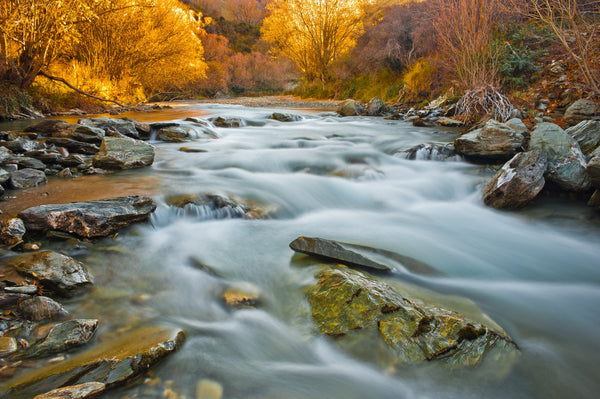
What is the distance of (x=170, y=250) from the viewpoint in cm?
267

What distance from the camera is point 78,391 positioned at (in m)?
1.25

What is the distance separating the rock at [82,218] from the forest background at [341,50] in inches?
122

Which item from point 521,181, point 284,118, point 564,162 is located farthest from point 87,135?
point 564,162

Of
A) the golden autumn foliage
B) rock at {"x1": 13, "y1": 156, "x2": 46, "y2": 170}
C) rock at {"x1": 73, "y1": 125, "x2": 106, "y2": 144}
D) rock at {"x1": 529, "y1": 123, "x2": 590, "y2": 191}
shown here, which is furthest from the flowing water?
the golden autumn foliage

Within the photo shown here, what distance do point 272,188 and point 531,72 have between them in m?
7.66

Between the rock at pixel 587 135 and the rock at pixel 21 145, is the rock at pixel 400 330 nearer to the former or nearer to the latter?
the rock at pixel 587 135

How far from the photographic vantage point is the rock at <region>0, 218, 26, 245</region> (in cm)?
233

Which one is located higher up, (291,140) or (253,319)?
(291,140)

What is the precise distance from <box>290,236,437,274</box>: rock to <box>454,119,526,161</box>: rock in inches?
119

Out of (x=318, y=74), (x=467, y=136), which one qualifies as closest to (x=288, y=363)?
(x=467, y=136)

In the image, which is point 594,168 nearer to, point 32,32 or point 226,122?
point 226,122

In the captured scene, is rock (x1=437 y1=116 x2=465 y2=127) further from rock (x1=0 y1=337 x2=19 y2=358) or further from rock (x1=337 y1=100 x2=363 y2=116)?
rock (x1=0 y1=337 x2=19 y2=358)

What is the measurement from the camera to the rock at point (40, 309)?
5.35 ft

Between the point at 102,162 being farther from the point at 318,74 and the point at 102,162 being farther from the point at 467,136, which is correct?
the point at 318,74
